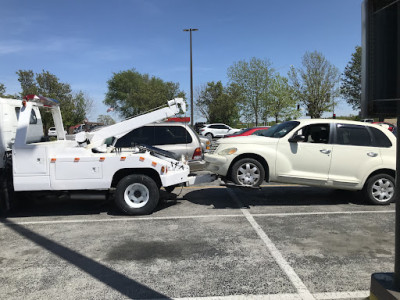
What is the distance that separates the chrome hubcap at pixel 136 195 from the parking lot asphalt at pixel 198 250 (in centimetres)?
27

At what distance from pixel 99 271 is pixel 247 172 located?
369cm

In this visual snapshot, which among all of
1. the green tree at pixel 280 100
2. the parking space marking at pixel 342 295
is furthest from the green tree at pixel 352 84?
the parking space marking at pixel 342 295

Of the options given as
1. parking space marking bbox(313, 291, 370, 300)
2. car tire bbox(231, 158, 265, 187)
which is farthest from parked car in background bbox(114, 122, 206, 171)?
parking space marking bbox(313, 291, 370, 300)

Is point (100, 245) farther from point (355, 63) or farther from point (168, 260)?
point (355, 63)

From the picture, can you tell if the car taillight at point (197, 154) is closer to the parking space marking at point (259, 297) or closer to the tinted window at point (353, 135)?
the tinted window at point (353, 135)

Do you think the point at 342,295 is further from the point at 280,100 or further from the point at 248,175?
the point at 280,100

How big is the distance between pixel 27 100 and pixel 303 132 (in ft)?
17.9

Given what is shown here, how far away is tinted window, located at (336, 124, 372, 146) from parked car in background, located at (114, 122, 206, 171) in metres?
3.39

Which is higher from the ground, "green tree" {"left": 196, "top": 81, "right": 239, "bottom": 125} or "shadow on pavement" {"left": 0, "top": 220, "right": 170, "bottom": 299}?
"green tree" {"left": 196, "top": 81, "right": 239, "bottom": 125}

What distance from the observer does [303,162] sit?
6.70 meters

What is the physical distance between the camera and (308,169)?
672cm

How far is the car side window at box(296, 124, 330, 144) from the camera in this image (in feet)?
22.6

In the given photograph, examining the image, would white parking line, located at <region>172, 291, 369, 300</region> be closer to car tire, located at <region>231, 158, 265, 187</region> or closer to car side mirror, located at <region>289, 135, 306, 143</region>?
car tire, located at <region>231, 158, 265, 187</region>

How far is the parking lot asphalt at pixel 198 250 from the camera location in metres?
3.45
